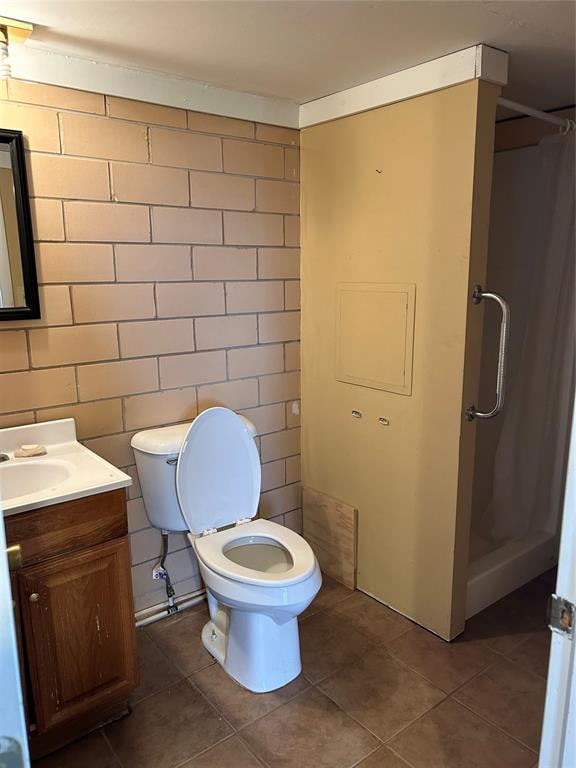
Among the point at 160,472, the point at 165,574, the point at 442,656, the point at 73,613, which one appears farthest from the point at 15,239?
the point at 442,656

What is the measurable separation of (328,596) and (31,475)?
4.61 ft

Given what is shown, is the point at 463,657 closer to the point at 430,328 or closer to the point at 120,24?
the point at 430,328

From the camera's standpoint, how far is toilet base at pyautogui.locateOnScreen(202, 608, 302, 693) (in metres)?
2.00

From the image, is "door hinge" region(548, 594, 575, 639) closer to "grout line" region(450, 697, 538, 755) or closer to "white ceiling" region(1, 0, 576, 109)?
"grout line" region(450, 697, 538, 755)

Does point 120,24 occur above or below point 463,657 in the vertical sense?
above

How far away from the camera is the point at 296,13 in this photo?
1.58 meters

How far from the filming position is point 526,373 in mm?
2637

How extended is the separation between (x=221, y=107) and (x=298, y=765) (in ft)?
7.67

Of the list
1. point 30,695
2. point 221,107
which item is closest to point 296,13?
point 221,107

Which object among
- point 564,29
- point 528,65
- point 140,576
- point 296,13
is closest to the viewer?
point 296,13

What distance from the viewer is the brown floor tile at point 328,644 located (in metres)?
2.14

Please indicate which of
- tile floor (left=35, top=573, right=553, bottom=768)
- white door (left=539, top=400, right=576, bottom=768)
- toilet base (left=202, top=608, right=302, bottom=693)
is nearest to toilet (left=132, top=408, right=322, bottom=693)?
toilet base (left=202, top=608, right=302, bottom=693)

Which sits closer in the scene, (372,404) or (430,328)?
(430,328)

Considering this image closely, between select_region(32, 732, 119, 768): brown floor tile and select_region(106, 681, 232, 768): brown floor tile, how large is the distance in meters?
0.03
